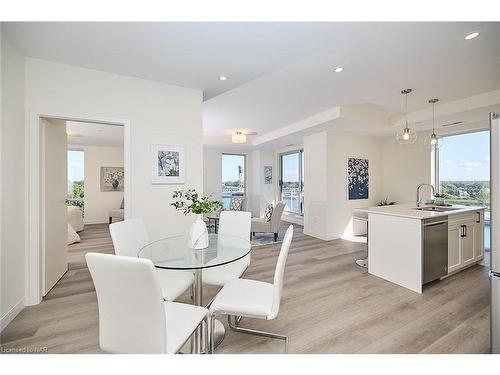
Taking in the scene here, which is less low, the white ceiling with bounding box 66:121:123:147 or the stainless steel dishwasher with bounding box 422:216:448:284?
the white ceiling with bounding box 66:121:123:147

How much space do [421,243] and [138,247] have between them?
3.10 metres

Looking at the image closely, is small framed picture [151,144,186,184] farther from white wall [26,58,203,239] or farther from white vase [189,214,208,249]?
white vase [189,214,208,249]

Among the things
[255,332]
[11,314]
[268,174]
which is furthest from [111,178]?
[255,332]

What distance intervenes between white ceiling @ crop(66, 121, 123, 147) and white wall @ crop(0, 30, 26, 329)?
2.13 metres

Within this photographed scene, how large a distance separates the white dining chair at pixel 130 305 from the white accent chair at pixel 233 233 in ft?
3.00

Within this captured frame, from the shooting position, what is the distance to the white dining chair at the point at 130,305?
38.8 inches

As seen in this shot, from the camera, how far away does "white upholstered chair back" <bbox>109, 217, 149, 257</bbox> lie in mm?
1838

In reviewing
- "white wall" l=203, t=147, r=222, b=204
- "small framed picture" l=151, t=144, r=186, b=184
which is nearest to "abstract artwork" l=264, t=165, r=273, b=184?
"white wall" l=203, t=147, r=222, b=204

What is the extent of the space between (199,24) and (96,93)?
1576 mm

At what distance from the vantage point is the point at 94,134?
5414 mm

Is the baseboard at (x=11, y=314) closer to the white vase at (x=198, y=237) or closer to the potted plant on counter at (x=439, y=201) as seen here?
the white vase at (x=198, y=237)
